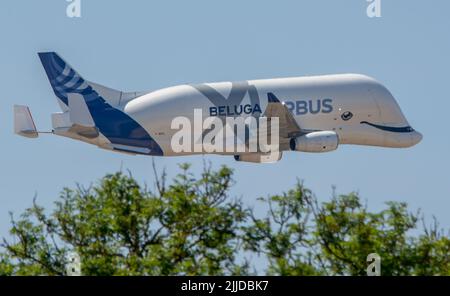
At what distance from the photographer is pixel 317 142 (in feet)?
335

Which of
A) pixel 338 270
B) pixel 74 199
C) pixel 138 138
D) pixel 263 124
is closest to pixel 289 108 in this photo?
pixel 263 124

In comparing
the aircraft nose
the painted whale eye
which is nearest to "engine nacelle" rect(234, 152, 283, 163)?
the painted whale eye

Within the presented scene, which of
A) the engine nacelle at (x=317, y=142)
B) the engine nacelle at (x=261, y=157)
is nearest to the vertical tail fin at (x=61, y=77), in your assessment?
the engine nacelle at (x=261, y=157)

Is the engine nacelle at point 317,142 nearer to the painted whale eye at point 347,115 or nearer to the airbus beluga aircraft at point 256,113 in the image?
the airbus beluga aircraft at point 256,113

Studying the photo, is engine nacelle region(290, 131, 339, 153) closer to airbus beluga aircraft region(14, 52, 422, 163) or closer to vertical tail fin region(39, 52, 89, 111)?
airbus beluga aircraft region(14, 52, 422, 163)

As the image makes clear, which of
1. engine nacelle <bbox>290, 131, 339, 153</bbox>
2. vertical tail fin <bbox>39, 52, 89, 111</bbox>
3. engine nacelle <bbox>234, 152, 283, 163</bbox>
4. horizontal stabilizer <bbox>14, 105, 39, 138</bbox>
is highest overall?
vertical tail fin <bbox>39, 52, 89, 111</bbox>

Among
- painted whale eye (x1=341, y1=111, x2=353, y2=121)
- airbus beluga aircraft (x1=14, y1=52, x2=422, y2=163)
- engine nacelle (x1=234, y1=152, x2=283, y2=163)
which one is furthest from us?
painted whale eye (x1=341, y1=111, x2=353, y2=121)

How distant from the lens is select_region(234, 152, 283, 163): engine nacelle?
346 feet

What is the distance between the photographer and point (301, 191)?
49.3 m

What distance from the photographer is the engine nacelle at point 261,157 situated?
10538 cm

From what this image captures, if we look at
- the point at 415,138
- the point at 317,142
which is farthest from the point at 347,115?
the point at 415,138

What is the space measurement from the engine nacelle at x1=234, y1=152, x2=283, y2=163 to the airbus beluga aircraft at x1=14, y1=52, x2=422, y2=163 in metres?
0.07
